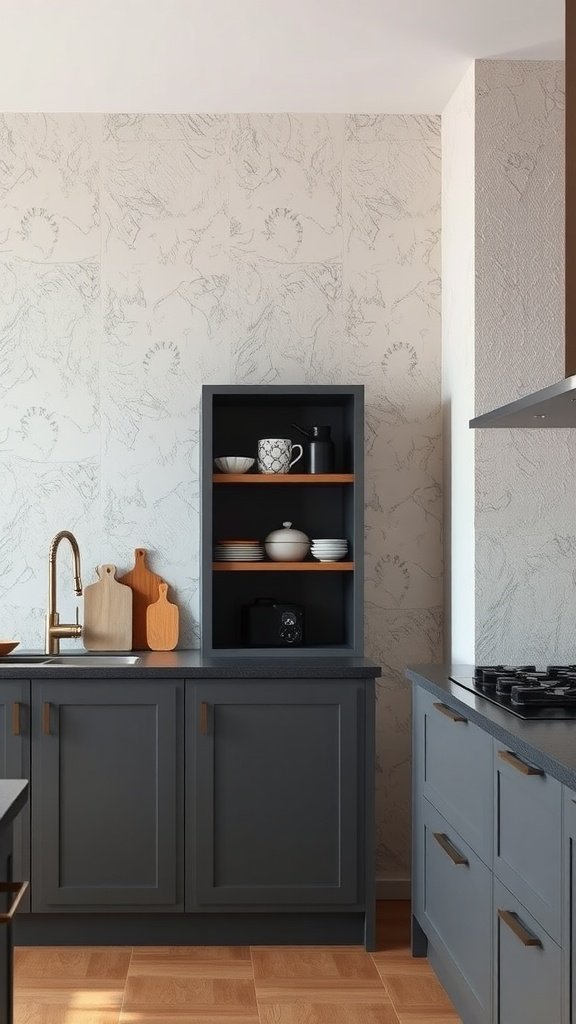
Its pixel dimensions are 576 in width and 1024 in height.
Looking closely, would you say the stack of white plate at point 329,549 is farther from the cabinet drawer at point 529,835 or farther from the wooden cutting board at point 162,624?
the cabinet drawer at point 529,835

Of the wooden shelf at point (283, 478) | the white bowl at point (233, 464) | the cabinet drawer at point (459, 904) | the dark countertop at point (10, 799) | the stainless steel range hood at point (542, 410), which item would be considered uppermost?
the stainless steel range hood at point (542, 410)

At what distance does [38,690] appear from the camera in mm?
3445

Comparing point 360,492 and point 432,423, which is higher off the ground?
point 432,423

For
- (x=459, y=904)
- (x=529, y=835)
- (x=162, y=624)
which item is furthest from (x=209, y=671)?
(x=529, y=835)

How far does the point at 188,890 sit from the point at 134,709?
0.59 meters

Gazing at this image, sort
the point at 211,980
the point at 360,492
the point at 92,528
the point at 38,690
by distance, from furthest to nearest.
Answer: the point at 92,528
the point at 360,492
the point at 38,690
the point at 211,980

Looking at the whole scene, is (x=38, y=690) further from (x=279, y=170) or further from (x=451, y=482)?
(x=279, y=170)

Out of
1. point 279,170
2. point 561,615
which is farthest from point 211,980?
point 279,170

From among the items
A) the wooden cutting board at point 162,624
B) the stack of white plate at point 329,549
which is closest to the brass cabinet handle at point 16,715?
the wooden cutting board at point 162,624

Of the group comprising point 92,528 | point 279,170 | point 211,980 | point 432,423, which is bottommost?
point 211,980

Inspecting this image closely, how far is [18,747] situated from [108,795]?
0.32 metres

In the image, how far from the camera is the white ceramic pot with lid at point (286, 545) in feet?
12.6

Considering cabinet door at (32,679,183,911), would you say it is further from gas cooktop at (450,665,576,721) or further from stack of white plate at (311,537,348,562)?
gas cooktop at (450,665,576,721)

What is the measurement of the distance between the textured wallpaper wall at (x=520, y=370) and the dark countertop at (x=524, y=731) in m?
0.61
